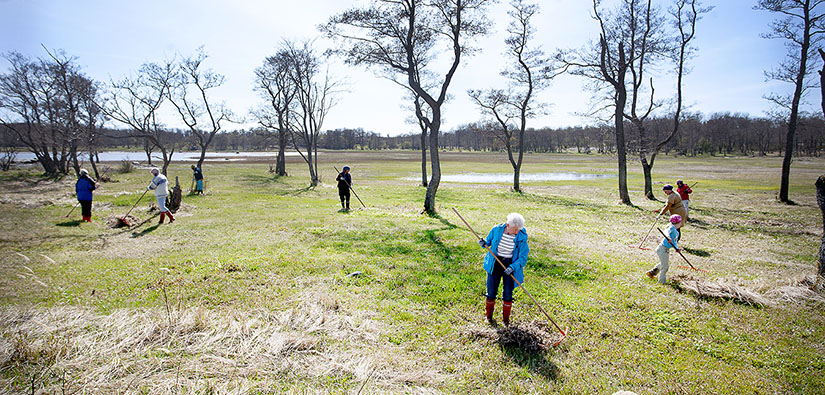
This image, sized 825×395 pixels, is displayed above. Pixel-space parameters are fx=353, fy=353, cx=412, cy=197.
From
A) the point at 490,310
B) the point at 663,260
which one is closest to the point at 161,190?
the point at 490,310

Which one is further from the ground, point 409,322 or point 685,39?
point 685,39

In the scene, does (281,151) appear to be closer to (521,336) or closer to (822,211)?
(521,336)

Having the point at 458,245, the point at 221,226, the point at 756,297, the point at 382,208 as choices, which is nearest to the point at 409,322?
the point at 458,245

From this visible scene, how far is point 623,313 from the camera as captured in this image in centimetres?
650

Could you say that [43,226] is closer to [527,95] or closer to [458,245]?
[458,245]

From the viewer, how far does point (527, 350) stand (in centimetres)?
529

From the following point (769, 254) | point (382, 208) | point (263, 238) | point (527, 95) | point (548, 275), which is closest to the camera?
point (548, 275)

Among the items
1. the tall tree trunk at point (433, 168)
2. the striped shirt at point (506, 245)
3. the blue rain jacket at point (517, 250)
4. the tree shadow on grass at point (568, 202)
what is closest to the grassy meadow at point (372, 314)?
the blue rain jacket at point (517, 250)

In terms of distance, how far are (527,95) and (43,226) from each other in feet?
89.7

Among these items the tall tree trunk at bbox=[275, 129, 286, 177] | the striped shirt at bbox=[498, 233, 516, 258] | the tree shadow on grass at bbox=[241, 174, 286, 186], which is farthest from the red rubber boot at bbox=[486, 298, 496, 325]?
the tall tree trunk at bbox=[275, 129, 286, 177]

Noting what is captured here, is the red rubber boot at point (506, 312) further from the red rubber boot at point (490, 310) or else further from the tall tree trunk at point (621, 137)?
the tall tree trunk at point (621, 137)

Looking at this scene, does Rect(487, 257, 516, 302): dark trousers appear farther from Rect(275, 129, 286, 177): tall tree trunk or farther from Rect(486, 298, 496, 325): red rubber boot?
Rect(275, 129, 286, 177): tall tree trunk

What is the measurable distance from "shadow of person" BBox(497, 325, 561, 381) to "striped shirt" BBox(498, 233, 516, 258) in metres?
1.20

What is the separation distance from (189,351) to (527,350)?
4859 millimetres
